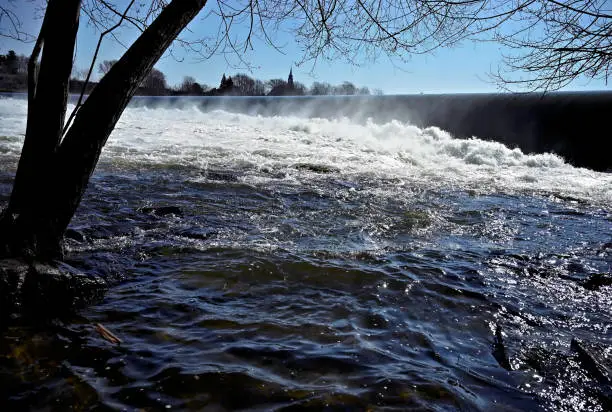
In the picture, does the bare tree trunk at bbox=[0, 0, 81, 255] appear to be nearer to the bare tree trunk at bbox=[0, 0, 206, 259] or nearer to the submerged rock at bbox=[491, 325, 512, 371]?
the bare tree trunk at bbox=[0, 0, 206, 259]

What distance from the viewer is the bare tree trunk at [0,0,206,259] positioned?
10.3ft

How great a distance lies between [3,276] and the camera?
3.00 m

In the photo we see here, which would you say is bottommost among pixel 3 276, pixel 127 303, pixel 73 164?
pixel 127 303

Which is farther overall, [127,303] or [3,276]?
[127,303]

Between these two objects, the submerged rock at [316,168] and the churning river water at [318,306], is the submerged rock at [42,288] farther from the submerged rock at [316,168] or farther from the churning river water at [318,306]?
the submerged rock at [316,168]

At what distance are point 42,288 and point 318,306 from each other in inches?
82.3

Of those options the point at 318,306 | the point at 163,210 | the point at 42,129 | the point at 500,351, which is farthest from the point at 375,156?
the point at 42,129

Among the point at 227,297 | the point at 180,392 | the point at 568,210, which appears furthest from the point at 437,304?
the point at 568,210

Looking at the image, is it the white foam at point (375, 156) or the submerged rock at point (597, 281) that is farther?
the white foam at point (375, 156)

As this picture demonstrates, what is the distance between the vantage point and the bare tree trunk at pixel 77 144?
3.14 metres

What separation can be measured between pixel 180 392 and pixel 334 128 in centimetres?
2133

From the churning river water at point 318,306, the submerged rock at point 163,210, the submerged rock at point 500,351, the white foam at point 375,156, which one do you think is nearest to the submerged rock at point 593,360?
the churning river water at point 318,306

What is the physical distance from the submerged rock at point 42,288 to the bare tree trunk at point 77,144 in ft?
0.55

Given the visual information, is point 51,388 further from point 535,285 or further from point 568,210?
point 568,210
